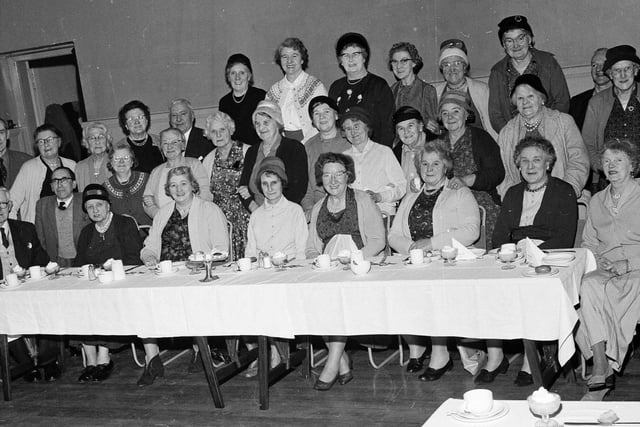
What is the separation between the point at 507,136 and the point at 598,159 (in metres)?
0.59

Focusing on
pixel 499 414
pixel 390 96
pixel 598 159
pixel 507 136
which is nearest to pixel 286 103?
pixel 390 96

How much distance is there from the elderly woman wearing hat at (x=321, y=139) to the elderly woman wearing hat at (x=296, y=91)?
14.4 inches

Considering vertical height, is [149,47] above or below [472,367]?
above

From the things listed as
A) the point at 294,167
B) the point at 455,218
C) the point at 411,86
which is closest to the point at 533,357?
the point at 455,218

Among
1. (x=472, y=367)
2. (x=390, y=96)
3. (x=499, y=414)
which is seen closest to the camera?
(x=499, y=414)

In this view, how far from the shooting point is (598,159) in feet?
17.2

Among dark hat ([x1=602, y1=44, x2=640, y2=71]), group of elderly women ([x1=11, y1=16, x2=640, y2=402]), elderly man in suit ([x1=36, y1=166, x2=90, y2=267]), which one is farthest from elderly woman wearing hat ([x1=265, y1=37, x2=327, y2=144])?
dark hat ([x1=602, y1=44, x2=640, y2=71])

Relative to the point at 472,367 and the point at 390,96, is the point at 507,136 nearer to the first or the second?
the point at 390,96

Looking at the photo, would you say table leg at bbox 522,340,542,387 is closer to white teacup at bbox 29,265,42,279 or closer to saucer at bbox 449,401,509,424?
saucer at bbox 449,401,509,424

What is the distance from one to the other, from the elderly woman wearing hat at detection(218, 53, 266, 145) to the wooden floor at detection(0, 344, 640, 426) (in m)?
1.85

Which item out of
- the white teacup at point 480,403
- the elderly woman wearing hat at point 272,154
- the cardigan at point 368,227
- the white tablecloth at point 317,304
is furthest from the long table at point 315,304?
the white teacup at point 480,403

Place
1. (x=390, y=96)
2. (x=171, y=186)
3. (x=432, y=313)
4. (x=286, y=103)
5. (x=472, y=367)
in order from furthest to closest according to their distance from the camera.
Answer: (x=286, y=103)
(x=390, y=96)
(x=171, y=186)
(x=472, y=367)
(x=432, y=313)

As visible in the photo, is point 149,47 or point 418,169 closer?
point 418,169

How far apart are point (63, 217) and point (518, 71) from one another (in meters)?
3.26
